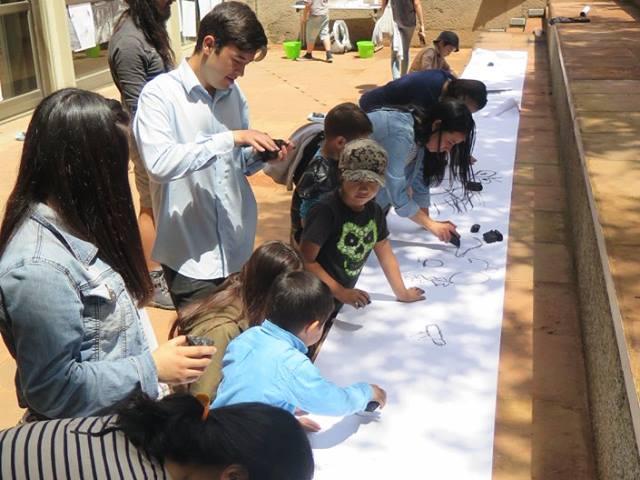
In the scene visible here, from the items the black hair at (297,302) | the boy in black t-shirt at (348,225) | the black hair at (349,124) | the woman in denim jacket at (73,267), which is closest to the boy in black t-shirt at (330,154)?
the black hair at (349,124)

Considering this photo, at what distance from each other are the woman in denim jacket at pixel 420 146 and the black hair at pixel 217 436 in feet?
6.59

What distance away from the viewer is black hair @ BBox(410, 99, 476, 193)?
3305 millimetres

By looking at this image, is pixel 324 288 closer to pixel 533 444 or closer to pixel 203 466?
pixel 533 444

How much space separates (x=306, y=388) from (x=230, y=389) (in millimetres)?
201

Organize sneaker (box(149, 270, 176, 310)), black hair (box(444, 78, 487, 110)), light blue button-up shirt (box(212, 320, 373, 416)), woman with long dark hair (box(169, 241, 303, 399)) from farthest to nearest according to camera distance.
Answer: black hair (box(444, 78, 487, 110)) < sneaker (box(149, 270, 176, 310)) < woman with long dark hair (box(169, 241, 303, 399)) < light blue button-up shirt (box(212, 320, 373, 416))

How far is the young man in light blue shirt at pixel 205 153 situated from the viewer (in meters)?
2.38

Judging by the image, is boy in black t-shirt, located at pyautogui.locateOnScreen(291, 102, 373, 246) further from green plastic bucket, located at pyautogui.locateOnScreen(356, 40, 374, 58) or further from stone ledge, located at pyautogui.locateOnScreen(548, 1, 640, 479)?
green plastic bucket, located at pyautogui.locateOnScreen(356, 40, 374, 58)

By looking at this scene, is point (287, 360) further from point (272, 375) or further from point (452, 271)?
point (452, 271)

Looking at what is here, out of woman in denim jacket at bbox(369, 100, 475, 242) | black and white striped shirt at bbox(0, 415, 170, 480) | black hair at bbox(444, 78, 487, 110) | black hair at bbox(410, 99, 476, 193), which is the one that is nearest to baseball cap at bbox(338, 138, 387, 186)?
woman in denim jacket at bbox(369, 100, 475, 242)

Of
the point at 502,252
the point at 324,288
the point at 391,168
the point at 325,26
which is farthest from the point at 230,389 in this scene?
the point at 325,26

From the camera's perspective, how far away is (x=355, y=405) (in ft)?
7.36

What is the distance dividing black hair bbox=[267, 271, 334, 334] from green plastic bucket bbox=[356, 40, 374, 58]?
1008 centimetres

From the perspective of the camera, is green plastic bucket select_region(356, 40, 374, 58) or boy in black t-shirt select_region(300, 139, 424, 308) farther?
green plastic bucket select_region(356, 40, 374, 58)

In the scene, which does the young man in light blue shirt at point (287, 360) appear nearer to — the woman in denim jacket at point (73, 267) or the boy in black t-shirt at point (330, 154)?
the woman in denim jacket at point (73, 267)
